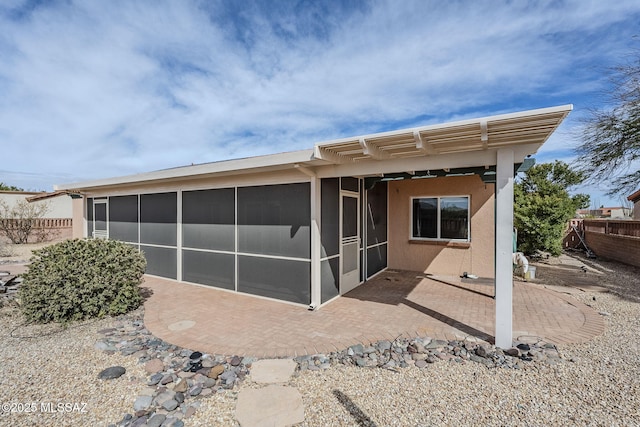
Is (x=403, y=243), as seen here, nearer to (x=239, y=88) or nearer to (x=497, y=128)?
(x=497, y=128)

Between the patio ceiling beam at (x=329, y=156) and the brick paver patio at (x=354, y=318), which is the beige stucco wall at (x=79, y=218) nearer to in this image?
the brick paver patio at (x=354, y=318)

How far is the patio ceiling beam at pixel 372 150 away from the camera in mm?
4298

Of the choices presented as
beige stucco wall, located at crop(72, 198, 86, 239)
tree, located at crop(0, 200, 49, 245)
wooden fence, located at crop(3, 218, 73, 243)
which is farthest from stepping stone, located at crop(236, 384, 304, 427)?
wooden fence, located at crop(3, 218, 73, 243)

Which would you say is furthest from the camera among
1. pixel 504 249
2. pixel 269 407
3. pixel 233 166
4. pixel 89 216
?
pixel 89 216

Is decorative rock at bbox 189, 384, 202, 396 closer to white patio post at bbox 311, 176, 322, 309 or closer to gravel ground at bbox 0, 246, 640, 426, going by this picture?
gravel ground at bbox 0, 246, 640, 426

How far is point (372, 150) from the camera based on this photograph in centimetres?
455

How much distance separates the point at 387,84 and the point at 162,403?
31.4ft

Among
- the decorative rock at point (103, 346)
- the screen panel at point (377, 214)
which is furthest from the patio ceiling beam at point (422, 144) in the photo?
the decorative rock at point (103, 346)

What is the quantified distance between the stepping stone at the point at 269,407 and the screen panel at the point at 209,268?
13.1ft

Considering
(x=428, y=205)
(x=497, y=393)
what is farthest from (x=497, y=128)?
(x=428, y=205)

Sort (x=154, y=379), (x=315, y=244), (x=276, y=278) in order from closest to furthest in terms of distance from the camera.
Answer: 1. (x=154, y=379)
2. (x=315, y=244)
3. (x=276, y=278)

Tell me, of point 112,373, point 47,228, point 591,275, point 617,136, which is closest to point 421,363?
point 112,373

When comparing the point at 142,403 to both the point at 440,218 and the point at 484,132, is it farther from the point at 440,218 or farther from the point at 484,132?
the point at 440,218

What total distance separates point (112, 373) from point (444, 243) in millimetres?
7707
